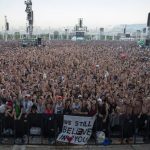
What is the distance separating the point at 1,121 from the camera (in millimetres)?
9883

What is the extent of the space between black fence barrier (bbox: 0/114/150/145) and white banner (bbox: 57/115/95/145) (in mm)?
198

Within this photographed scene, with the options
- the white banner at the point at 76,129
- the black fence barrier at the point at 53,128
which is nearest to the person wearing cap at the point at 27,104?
the black fence barrier at the point at 53,128

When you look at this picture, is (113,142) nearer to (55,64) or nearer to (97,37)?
(55,64)

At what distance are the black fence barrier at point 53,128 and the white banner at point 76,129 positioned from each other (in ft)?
0.65

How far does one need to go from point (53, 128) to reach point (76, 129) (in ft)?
2.35

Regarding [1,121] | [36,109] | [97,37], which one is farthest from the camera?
[97,37]

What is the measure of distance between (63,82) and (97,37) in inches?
3584

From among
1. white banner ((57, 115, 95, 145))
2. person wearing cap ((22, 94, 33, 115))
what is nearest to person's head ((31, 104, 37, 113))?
person wearing cap ((22, 94, 33, 115))

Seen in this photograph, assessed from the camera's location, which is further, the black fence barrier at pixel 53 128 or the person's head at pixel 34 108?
the person's head at pixel 34 108

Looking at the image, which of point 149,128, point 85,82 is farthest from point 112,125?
point 85,82

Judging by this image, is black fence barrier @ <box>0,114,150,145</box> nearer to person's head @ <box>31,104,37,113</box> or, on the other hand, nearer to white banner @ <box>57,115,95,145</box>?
white banner @ <box>57,115,95,145</box>

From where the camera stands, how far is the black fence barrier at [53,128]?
32.5ft

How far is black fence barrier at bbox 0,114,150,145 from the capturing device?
9.91 metres

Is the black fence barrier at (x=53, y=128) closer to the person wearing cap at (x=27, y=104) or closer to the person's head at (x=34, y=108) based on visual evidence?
the person's head at (x=34, y=108)
